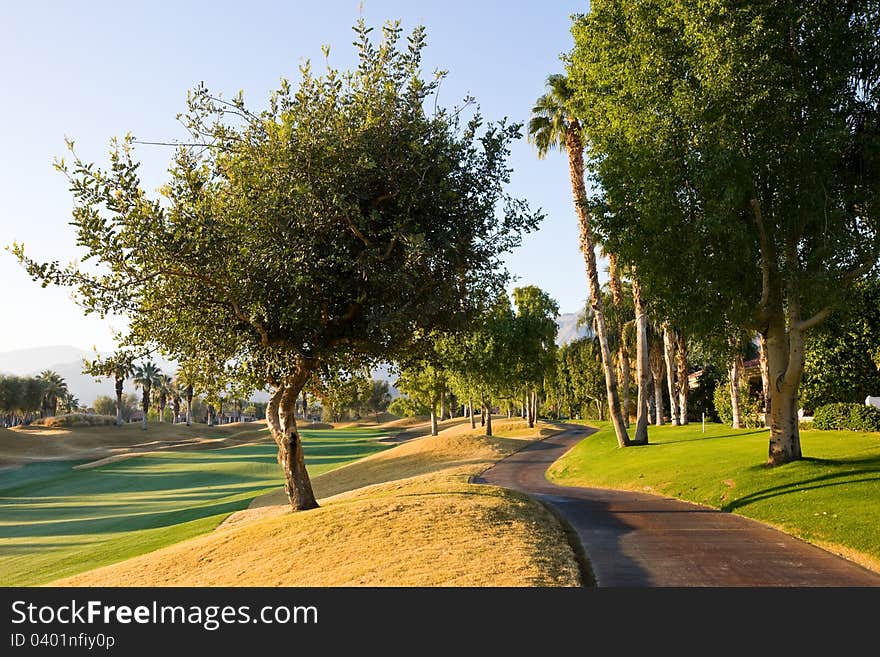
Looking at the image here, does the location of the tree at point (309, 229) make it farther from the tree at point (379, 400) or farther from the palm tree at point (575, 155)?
the tree at point (379, 400)

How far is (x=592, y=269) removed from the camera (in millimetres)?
36969

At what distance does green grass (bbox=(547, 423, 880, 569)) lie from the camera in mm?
15109

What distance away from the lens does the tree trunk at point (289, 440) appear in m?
21.1

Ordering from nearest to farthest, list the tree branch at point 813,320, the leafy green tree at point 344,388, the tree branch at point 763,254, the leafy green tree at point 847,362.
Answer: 1. the tree branch at point 763,254
2. the tree branch at point 813,320
3. the leafy green tree at point 344,388
4. the leafy green tree at point 847,362

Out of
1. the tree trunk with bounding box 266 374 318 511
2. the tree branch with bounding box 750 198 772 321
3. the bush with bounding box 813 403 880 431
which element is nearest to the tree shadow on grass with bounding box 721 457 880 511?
the tree branch with bounding box 750 198 772 321

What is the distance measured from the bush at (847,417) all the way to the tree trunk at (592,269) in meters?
9.59

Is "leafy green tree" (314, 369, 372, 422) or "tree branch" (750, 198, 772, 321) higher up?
"tree branch" (750, 198, 772, 321)

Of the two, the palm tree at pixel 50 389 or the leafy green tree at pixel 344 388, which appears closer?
the leafy green tree at pixel 344 388

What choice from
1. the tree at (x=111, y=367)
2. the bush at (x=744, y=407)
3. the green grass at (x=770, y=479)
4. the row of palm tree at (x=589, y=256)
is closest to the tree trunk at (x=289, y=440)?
the tree at (x=111, y=367)

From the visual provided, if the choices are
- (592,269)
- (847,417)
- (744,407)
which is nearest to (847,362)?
(847,417)

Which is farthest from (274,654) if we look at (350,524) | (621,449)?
(621,449)

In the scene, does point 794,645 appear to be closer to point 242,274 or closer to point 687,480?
point 242,274

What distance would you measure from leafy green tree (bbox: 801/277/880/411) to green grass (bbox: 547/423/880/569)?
16.1 ft

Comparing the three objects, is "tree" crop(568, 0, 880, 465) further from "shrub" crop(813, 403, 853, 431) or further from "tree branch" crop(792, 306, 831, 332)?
"shrub" crop(813, 403, 853, 431)
